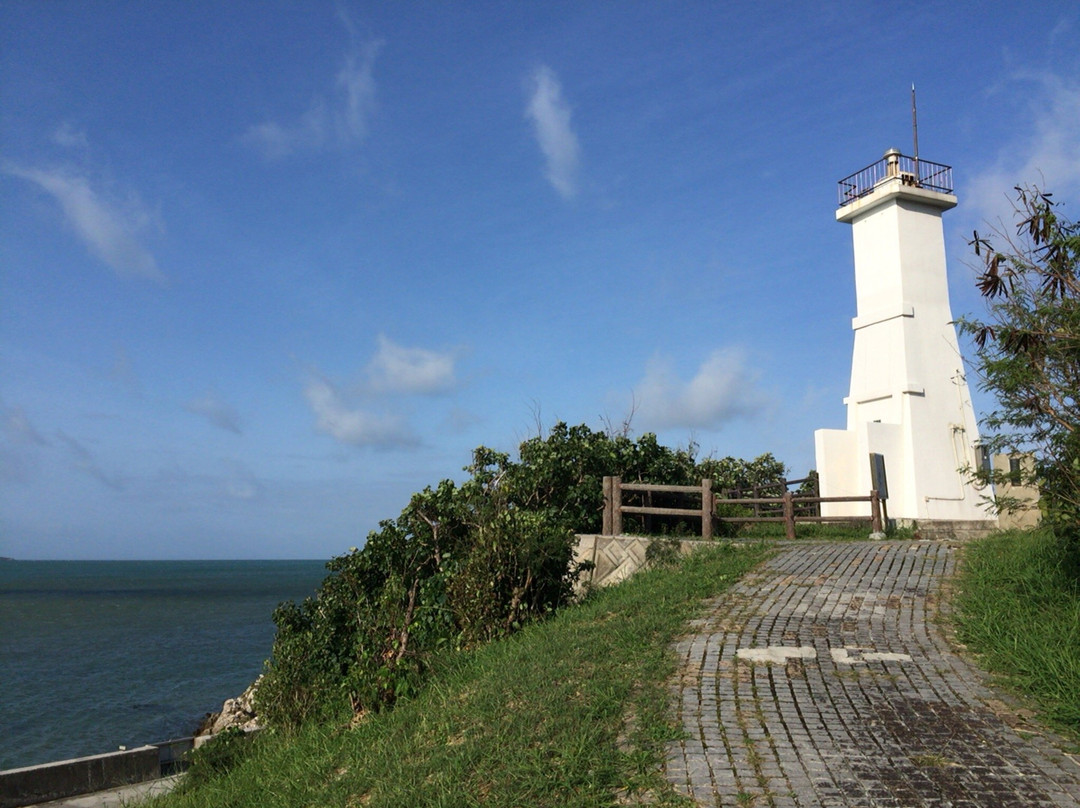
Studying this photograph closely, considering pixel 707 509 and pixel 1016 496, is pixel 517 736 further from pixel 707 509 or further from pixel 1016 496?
pixel 1016 496

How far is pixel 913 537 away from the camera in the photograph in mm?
16719

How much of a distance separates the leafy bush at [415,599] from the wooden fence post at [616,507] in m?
2.17

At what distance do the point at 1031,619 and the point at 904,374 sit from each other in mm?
13236

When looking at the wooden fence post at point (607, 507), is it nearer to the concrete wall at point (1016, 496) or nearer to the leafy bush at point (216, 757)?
the concrete wall at point (1016, 496)

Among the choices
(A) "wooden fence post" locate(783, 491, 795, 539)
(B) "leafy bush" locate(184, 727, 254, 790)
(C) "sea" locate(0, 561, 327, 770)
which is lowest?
(C) "sea" locate(0, 561, 327, 770)

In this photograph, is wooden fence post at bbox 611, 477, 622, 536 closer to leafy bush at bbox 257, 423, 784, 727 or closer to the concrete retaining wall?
leafy bush at bbox 257, 423, 784, 727

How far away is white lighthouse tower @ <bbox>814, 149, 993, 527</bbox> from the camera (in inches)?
776

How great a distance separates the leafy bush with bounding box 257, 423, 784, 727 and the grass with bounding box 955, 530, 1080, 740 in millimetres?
5014

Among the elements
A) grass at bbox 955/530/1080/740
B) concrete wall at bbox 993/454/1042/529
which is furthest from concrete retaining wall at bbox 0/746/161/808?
concrete wall at bbox 993/454/1042/529

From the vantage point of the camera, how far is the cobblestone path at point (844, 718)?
4.81m

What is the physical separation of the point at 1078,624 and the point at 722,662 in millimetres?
3252

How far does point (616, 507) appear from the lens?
47.2 ft

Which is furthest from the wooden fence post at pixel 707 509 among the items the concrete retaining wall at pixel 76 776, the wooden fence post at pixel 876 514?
the concrete retaining wall at pixel 76 776

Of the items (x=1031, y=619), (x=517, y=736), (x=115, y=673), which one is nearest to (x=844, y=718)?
(x=517, y=736)
